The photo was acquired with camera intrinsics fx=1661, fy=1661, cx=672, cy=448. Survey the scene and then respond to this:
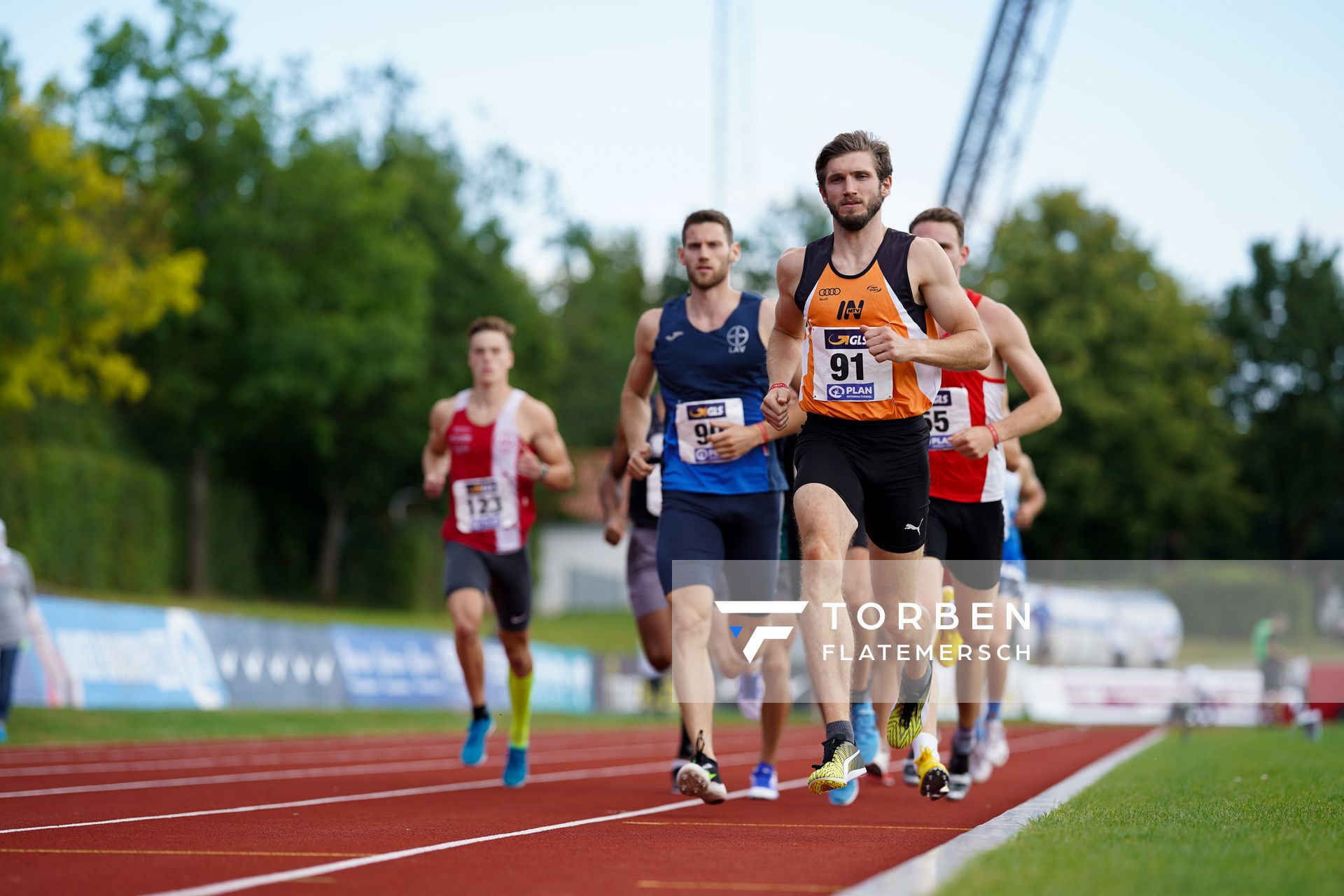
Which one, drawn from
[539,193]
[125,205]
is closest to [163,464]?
[125,205]

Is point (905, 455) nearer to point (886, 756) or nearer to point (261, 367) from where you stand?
point (886, 756)

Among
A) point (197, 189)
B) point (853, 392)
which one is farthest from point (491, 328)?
point (197, 189)

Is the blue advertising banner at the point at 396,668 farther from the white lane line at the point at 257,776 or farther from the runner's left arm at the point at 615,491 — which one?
the runner's left arm at the point at 615,491

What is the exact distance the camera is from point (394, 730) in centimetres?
2038

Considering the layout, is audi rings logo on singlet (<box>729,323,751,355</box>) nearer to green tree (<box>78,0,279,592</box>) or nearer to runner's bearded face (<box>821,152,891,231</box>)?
runner's bearded face (<box>821,152,891,231</box>)

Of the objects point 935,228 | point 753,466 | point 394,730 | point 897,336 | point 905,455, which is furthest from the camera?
point 394,730

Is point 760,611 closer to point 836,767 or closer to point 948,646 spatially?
point 948,646

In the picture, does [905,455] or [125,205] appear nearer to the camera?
[905,455]

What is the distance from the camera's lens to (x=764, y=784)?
8.83 meters

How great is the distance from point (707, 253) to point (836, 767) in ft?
10.1

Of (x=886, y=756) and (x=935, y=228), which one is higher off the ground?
(x=935, y=228)

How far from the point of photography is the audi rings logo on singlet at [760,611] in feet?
28.7

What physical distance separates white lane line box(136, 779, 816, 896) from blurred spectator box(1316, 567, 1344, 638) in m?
25.4

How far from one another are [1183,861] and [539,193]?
196 feet
